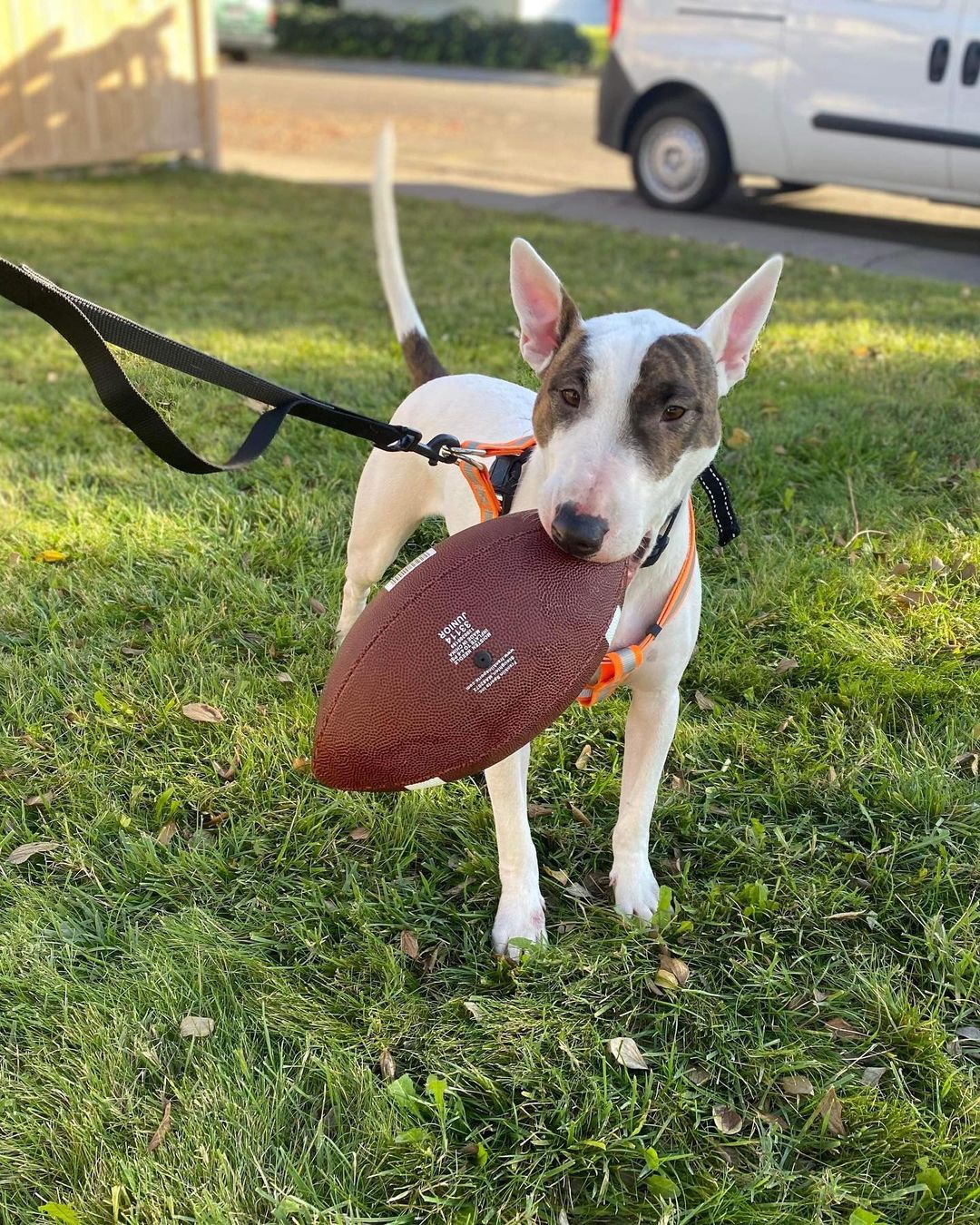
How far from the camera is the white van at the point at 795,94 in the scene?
844cm

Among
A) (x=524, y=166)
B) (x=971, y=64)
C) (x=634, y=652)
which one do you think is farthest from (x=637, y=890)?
(x=524, y=166)

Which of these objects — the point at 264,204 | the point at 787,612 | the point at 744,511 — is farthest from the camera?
the point at 264,204

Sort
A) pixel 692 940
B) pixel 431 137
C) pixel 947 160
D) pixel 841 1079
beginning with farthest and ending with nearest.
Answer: pixel 431 137 < pixel 947 160 < pixel 692 940 < pixel 841 1079

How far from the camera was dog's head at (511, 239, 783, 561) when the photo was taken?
6.49ft

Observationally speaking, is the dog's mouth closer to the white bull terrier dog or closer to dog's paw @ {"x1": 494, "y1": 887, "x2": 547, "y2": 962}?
the white bull terrier dog

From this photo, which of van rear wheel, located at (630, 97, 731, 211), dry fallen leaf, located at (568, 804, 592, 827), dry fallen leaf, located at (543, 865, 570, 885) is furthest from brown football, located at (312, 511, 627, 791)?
van rear wheel, located at (630, 97, 731, 211)

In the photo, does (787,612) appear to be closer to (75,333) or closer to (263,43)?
(75,333)

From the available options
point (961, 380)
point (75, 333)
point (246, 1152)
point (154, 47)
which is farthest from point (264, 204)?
point (246, 1152)

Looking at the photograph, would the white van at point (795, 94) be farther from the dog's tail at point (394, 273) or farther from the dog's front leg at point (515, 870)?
the dog's front leg at point (515, 870)

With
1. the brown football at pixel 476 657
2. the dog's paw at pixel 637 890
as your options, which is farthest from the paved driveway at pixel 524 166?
the brown football at pixel 476 657

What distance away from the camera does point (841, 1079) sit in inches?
87.7

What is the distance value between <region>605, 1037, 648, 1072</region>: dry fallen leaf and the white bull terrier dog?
0.33 m

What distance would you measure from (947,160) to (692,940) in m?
8.13

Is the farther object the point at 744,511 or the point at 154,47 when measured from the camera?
the point at 154,47
